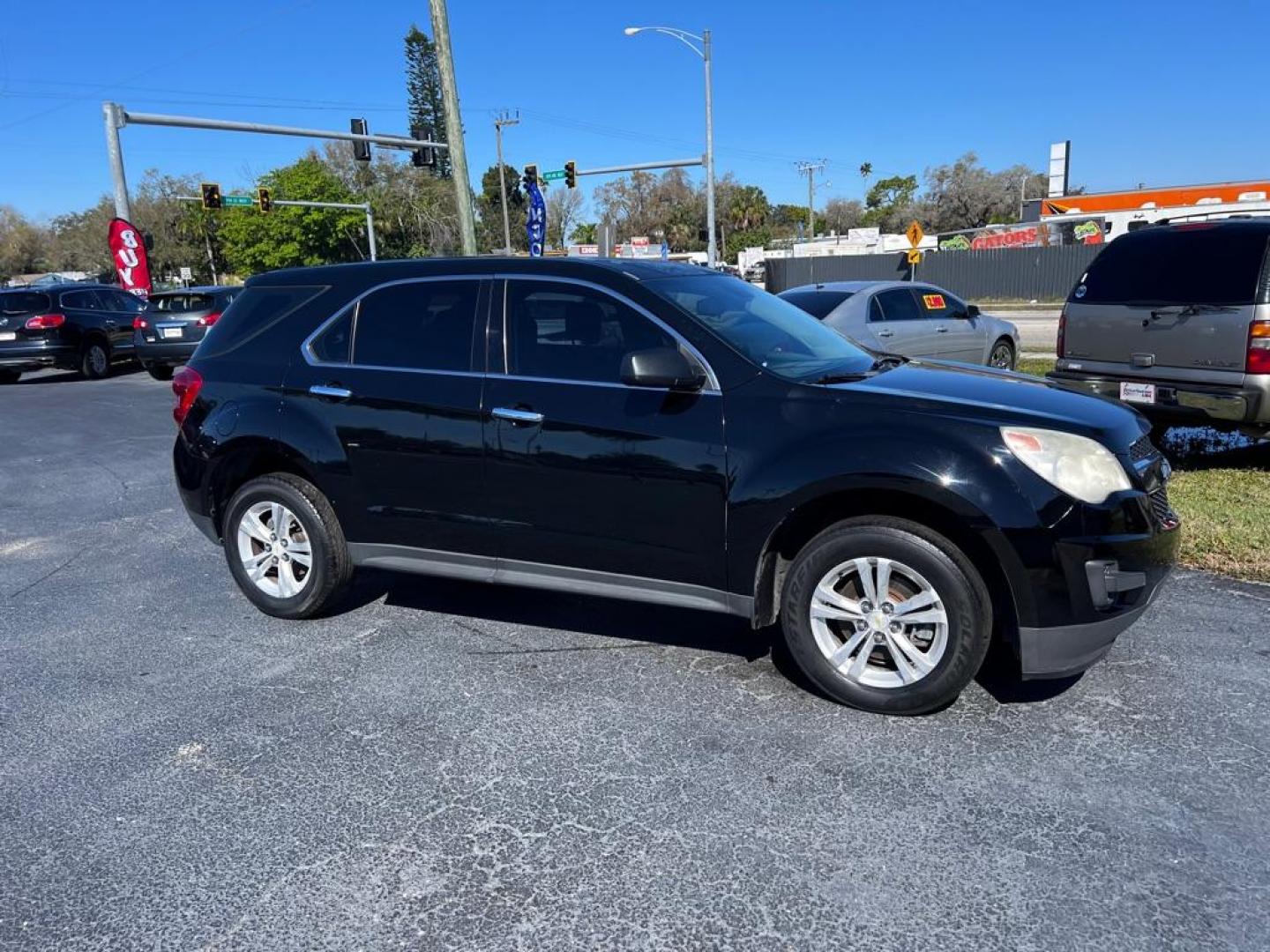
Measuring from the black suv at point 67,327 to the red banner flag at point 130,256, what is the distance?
14.4ft

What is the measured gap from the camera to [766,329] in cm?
438

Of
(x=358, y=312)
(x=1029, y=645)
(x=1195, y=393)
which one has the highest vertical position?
(x=358, y=312)

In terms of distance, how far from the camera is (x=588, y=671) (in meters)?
4.21

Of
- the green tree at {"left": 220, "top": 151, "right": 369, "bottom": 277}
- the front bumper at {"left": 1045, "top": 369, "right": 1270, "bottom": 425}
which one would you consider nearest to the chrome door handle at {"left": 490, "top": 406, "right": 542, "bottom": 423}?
the front bumper at {"left": 1045, "top": 369, "right": 1270, "bottom": 425}

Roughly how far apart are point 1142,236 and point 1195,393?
1.37 meters

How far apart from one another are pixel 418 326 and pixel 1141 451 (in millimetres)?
3287

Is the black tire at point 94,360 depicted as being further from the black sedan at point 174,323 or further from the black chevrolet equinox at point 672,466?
the black chevrolet equinox at point 672,466

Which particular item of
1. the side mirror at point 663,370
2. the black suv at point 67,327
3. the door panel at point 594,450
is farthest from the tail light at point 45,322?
the side mirror at point 663,370

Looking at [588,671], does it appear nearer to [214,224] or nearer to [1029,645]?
[1029,645]

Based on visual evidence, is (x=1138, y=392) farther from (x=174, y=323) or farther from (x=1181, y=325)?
(x=174, y=323)

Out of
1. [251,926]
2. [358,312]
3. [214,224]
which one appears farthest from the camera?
[214,224]

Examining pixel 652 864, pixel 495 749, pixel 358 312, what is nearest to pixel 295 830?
pixel 495 749

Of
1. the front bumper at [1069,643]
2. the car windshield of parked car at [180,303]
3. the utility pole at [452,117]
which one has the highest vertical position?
the utility pole at [452,117]

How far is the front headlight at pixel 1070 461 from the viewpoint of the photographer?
3402mm
